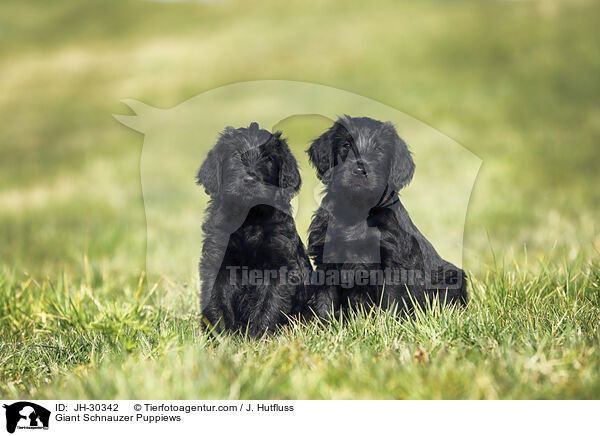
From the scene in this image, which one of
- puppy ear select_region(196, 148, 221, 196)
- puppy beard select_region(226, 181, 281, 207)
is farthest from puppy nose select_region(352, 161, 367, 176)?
puppy ear select_region(196, 148, 221, 196)

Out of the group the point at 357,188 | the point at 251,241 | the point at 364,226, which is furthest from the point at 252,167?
the point at 364,226

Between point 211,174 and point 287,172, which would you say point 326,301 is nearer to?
point 287,172

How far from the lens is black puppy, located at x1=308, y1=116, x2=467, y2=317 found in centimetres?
425

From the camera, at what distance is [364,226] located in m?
4.31

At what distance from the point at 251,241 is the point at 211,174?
593mm

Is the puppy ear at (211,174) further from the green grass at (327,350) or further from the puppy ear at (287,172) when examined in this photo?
the green grass at (327,350)

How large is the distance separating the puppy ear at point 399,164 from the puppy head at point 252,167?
78cm

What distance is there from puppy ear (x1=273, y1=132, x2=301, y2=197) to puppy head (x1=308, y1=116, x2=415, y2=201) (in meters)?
0.28

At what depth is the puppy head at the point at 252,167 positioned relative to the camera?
3994 mm
